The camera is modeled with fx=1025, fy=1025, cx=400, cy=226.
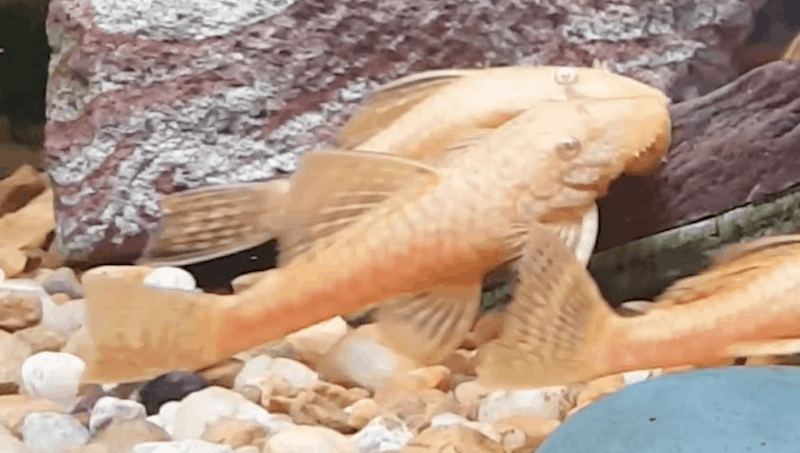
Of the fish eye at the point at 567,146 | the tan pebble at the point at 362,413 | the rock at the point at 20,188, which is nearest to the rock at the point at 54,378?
the tan pebble at the point at 362,413

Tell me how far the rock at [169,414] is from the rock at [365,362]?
0.20 m

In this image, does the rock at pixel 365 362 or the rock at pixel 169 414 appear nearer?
the rock at pixel 169 414

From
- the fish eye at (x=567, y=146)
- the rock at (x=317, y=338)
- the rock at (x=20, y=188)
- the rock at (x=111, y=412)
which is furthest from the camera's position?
the rock at (x=20, y=188)

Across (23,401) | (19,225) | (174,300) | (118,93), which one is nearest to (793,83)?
(174,300)

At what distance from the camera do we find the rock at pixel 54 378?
1296 mm

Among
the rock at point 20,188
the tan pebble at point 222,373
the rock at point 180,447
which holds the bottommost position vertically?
the rock at point 20,188

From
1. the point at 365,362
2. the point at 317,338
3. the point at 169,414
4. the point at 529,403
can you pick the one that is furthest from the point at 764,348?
Answer: the point at 169,414

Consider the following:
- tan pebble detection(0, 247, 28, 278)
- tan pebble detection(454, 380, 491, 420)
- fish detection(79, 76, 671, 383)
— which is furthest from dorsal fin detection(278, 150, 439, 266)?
tan pebble detection(0, 247, 28, 278)

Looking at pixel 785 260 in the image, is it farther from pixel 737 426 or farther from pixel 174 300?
pixel 174 300

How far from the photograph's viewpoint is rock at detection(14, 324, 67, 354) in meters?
1.40

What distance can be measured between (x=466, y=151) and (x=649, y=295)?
1.00ft

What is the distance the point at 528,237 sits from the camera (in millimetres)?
1254

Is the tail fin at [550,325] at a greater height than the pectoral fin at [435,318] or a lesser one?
greater

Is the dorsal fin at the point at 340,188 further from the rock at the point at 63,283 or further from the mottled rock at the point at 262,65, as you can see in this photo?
the rock at the point at 63,283
